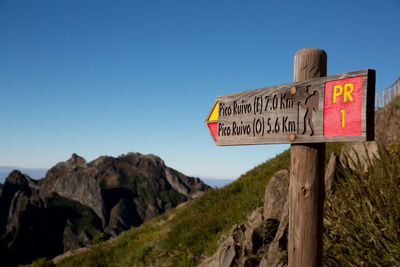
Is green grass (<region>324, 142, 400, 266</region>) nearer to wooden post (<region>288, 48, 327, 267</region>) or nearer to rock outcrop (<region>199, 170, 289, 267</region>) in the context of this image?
rock outcrop (<region>199, 170, 289, 267</region>)

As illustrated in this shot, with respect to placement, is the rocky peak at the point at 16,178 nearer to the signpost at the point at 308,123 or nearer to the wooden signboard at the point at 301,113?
the wooden signboard at the point at 301,113

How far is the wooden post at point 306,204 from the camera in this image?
9.69 feet

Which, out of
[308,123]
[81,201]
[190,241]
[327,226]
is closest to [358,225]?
[327,226]

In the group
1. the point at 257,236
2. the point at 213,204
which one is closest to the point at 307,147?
the point at 257,236

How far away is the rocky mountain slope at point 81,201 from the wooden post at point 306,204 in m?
135

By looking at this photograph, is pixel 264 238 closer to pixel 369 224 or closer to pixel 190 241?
pixel 369 224

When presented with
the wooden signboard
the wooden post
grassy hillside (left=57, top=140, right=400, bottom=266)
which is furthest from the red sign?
grassy hillside (left=57, top=140, right=400, bottom=266)

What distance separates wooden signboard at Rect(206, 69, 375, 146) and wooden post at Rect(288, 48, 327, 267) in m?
0.21

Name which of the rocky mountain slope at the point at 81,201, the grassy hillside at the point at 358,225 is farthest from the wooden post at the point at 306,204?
the rocky mountain slope at the point at 81,201

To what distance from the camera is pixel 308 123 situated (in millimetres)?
2955

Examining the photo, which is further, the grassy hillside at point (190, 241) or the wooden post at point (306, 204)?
the grassy hillside at point (190, 241)

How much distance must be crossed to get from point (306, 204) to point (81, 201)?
165117 mm

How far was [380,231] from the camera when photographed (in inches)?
164

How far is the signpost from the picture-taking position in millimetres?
2609
